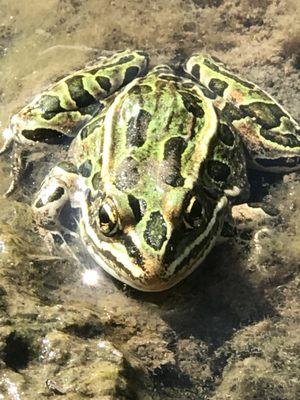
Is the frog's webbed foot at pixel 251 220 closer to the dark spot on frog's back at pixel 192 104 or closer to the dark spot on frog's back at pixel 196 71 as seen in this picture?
the dark spot on frog's back at pixel 192 104

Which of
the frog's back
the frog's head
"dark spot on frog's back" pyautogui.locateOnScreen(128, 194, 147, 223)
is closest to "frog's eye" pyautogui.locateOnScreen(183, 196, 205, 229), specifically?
the frog's head

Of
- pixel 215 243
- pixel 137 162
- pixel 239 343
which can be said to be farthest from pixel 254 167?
pixel 239 343

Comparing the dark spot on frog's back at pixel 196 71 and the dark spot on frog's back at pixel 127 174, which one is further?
the dark spot on frog's back at pixel 196 71

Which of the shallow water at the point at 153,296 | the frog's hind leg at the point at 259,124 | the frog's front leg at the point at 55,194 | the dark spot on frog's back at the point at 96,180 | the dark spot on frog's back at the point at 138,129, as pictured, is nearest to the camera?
the shallow water at the point at 153,296

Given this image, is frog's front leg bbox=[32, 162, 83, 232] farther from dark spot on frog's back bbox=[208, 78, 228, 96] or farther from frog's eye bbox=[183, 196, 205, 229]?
dark spot on frog's back bbox=[208, 78, 228, 96]

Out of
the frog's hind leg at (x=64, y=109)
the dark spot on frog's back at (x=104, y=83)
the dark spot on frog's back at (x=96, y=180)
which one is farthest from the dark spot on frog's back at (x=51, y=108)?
the dark spot on frog's back at (x=96, y=180)

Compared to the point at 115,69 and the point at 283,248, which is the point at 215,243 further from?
the point at 115,69

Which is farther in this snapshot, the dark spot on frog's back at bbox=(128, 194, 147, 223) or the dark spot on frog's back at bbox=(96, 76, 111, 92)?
the dark spot on frog's back at bbox=(96, 76, 111, 92)
